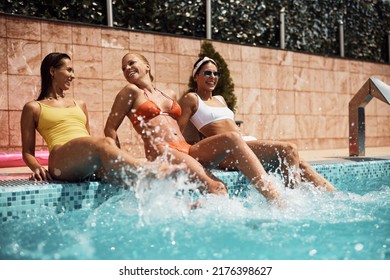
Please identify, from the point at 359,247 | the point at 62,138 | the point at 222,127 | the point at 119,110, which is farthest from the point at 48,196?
the point at 359,247

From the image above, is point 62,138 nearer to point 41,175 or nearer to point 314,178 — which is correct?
point 41,175

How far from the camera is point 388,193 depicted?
4.64 m

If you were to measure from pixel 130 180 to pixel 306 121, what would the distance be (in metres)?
9.59

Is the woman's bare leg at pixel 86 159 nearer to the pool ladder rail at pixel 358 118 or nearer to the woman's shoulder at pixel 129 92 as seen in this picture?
the woman's shoulder at pixel 129 92

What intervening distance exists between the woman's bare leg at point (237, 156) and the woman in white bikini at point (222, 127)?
1.22 ft

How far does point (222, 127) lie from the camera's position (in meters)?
4.48

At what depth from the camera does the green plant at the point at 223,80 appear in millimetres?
10406

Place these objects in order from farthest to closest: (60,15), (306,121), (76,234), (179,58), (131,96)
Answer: (306,121) → (179,58) → (60,15) → (131,96) → (76,234)

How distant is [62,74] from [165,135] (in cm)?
89

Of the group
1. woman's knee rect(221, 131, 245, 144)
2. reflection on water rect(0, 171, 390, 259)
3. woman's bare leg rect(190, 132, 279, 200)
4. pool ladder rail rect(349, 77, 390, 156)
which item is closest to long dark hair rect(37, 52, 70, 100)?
reflection on water rect(0, 171, 390, 259)

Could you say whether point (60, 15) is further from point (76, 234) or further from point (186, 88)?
point (76, 234)
